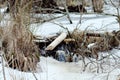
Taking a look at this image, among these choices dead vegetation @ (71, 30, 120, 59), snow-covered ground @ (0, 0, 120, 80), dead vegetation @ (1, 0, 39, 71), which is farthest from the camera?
dead vegetation @ (71, 30, 120, 59)

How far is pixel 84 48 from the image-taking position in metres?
4.77

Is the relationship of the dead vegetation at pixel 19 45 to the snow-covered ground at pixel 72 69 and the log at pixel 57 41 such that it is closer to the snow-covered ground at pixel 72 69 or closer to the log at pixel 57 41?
the snow-covered ground at pixel 72 69

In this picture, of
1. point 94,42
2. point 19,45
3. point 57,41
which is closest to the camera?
point 19,45

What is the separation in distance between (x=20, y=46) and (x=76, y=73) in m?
0.74

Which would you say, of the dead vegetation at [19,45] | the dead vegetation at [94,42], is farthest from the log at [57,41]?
the dead vegetation at [19,45]

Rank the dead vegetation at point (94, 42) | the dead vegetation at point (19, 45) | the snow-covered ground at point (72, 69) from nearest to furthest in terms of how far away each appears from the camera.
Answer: the snow-covered ground at point (72, 69) → the dead vegetation at point (19, 45) → the dead vegetation at point (94, 42)

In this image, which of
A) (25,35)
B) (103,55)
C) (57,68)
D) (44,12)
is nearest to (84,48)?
(103,55)

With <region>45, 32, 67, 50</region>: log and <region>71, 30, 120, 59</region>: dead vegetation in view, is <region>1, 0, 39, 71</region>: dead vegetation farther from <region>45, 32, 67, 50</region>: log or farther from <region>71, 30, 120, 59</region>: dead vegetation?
<region>71, 30, 120, 59</region>: dead vegetation

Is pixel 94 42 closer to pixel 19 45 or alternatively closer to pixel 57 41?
pixel 57 41

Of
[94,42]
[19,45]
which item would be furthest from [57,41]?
[19,45]

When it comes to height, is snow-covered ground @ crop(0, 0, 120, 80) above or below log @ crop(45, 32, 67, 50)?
below

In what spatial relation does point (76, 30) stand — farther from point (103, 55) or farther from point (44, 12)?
point (44, 12)

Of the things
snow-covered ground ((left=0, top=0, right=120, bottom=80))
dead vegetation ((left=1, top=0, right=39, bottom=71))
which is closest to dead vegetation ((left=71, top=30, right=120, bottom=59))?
snow-covered ground ((left=0, top=0, right=120, bottom=80))

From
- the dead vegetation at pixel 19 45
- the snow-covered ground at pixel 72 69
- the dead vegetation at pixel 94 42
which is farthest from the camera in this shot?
the dead vegetation at pixel 94 42
